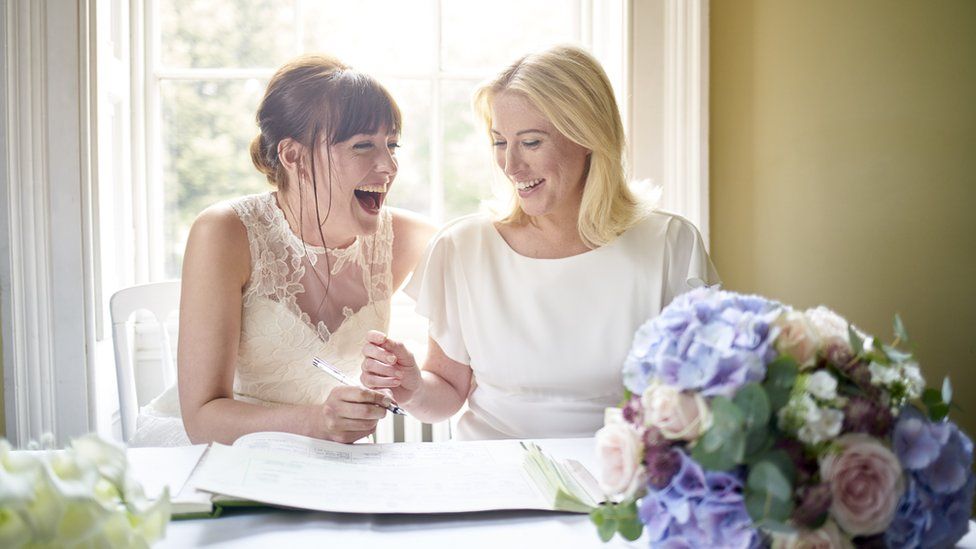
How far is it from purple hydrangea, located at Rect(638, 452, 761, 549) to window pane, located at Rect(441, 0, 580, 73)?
1.99 metres

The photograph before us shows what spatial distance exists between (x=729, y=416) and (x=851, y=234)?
64.1 inches

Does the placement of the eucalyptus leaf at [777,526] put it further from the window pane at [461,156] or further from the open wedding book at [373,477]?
→ the window pane at [461,156]

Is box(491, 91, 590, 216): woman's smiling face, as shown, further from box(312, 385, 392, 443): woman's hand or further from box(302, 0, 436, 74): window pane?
box(302, 0, 436, 74): window pane

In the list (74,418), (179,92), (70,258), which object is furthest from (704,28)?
(74,418)

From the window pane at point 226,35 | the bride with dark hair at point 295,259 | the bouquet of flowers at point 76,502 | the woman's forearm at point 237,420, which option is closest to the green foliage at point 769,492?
the bouquet of flowers at point 76,502

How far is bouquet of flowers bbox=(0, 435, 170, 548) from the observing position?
22.4 inches

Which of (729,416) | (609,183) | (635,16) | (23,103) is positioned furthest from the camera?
(635,16)

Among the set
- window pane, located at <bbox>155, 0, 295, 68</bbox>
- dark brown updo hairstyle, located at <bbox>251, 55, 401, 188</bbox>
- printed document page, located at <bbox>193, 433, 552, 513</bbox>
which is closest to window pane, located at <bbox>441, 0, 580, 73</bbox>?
window pane, located at <bbox>155, 0, 295, 68</bbox>

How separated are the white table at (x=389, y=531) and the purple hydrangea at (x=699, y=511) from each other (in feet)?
0.48

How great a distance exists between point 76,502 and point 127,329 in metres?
1.45

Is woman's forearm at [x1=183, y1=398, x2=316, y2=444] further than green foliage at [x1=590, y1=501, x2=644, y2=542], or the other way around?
woman's forearm at [x1=183, y1=398, x2=316, y2=444]

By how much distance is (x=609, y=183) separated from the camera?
173cm

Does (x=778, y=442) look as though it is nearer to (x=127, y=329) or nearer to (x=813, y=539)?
(x=813, y=539)

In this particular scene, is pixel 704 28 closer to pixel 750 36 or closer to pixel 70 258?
pixel 750 36
